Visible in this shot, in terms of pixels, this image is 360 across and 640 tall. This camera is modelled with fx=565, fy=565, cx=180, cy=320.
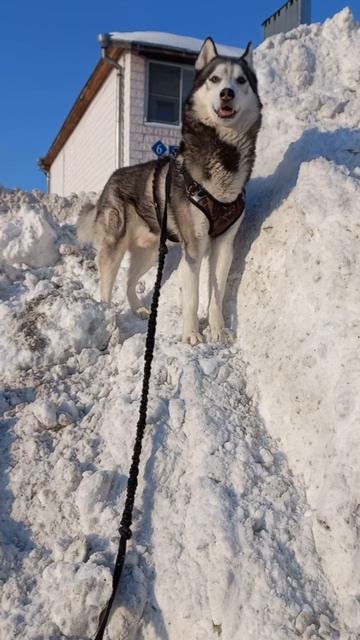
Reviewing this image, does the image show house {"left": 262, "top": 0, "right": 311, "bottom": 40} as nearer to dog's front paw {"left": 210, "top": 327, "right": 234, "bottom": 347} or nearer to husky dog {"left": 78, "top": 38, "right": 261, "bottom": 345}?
husky dog {"left": 78, "top": 38, "right": 261, "bottom": 345}

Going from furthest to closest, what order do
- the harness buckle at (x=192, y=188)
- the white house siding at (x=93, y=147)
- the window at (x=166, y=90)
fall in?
1. the white house siding at (x=93, y=147)
2. the window at (x=166, y=90)
3. the harness buckle at (x=192, y=188)

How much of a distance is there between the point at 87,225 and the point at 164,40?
920cm

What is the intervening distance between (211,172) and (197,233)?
466 millimetres

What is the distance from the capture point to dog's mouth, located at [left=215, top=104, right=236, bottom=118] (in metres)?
4.04

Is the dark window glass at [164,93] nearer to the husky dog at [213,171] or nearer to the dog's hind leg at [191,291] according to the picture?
the husky dog at [213,171]

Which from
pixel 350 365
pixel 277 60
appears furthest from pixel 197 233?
→ pixel 277 60

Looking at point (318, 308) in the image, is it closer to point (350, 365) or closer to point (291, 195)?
point (350, 365)

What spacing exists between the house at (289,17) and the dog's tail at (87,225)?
8.39 m

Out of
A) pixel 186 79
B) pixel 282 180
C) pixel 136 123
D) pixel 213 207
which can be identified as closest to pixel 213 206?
pixel 213 207

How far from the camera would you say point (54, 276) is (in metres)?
5.44

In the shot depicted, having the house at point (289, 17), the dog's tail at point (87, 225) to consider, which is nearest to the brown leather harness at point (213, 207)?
the dog's tail at point (87, 225)

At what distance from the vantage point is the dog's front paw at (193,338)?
4016 mm

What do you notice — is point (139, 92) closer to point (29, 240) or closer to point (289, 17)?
point (289, 17)

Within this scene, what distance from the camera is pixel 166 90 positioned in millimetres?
13109
